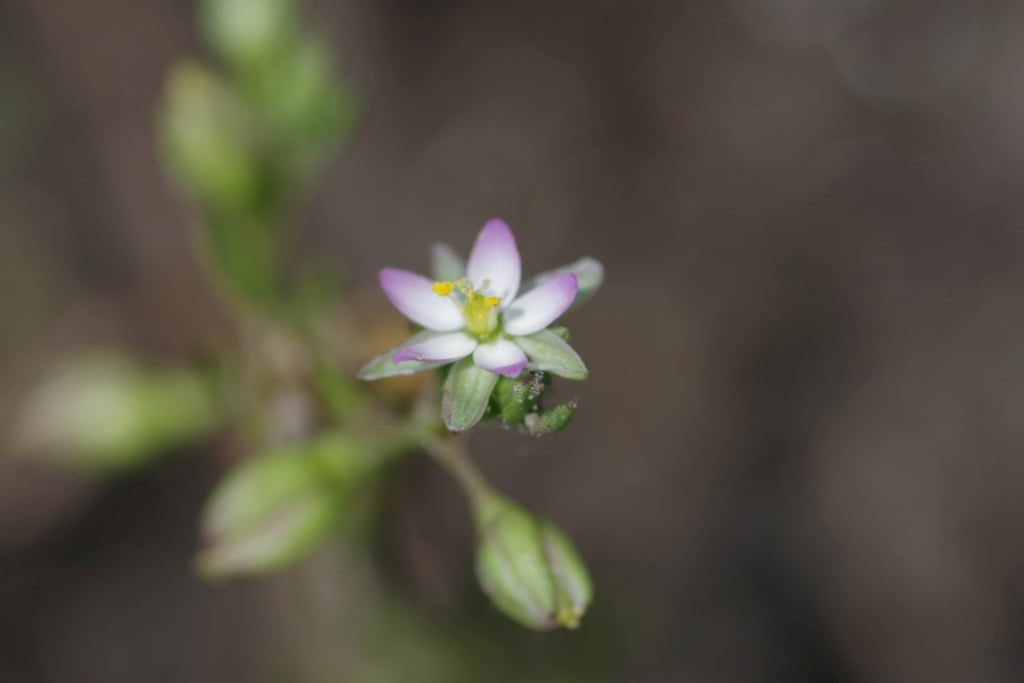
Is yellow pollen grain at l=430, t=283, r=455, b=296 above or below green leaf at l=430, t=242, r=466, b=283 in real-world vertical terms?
below

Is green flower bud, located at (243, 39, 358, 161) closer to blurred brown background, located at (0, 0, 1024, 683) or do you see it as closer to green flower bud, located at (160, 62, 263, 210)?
green flower bud, located at (160, 62, 263, 210)

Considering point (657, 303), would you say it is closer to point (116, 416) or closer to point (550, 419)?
point (116, 416)

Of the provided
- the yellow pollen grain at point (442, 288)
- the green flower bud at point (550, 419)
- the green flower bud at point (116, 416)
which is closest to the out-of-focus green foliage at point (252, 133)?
the green flower bud at point (116, 416)

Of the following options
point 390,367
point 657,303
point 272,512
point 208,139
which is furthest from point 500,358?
point 657,303

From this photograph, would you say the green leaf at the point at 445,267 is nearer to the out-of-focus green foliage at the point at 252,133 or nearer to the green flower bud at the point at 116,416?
the out-of-focus green foliage at the point at 252,133

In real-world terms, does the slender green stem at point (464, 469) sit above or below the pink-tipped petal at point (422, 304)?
below

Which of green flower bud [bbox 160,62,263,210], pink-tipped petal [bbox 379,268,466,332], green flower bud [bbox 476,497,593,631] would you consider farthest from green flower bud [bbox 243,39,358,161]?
green flower bud [bbox 476,497,593,631]
